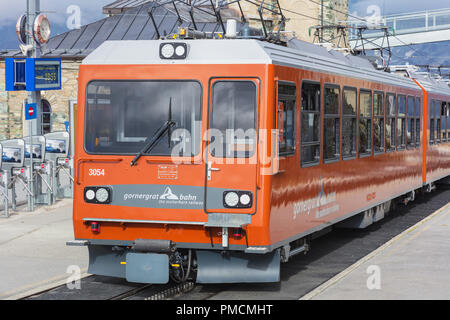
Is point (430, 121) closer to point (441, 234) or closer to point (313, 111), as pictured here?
point (441, 234)

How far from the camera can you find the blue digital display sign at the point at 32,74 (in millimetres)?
18328

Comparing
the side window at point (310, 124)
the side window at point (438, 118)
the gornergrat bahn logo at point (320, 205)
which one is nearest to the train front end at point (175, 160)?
the gornergrat bahn logo at point (320, 205)

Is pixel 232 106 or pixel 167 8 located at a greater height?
pixel 167 8

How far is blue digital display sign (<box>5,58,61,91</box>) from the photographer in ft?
60.1

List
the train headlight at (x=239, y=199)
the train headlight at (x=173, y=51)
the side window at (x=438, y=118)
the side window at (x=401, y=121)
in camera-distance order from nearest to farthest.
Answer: the train headlight at (x=239, y=199) < the train headlight at (x=173, y=51) < the side window at (x=401, y=121) < the side window at (x=438, y=118)

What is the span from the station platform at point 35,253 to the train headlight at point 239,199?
264 centimetres

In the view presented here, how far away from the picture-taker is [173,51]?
30.6 feet

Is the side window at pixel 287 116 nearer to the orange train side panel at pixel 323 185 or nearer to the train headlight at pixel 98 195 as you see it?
the orange train side panel at pixel 323 185

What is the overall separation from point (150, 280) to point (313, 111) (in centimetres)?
319

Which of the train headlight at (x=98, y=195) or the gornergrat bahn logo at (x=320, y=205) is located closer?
the train headlight at (x=98, y=195)

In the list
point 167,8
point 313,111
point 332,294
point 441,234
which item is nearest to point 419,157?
point 441,234

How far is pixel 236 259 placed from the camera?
30.8ft
